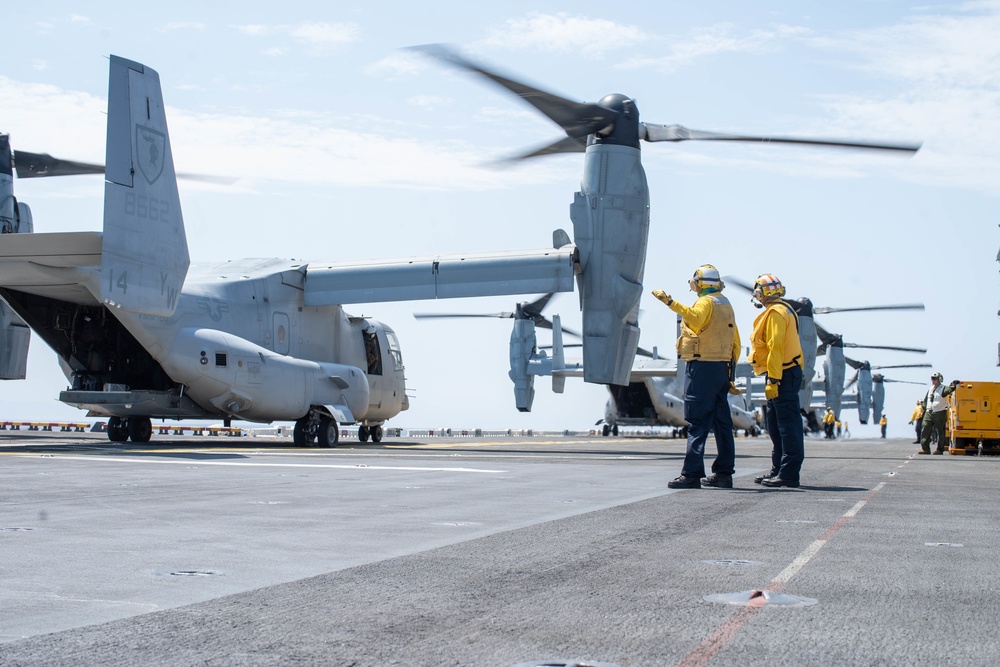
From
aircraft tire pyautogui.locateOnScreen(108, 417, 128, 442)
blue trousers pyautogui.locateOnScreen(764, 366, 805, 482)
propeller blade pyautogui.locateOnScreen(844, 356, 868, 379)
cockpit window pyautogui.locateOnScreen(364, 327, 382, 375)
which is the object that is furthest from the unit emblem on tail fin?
propeller blade pyautogui.locateOnScreen(844, 356, 868, 379)

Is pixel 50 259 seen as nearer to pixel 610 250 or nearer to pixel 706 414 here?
pixel 610 250

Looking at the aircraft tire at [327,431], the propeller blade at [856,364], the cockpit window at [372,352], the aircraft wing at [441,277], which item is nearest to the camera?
the aircraft wing at [441,277]

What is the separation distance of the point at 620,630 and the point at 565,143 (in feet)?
64.1

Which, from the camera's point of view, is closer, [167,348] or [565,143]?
[167,348]

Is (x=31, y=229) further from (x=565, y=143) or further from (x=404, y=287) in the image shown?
(x=565, y=143)

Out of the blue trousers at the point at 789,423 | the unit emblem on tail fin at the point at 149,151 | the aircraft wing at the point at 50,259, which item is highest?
the unit emblem on tail fin at the point at 149,151

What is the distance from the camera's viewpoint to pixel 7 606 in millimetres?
3832

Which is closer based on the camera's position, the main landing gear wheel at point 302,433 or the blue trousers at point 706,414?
the blue trousers at point 706,414

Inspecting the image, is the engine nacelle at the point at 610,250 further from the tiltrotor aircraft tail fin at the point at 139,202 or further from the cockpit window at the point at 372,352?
the cockpit window at the point at 372,352

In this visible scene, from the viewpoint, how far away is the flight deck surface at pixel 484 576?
3.25m

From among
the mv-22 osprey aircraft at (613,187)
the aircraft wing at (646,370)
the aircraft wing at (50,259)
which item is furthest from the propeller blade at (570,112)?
the aircraft wing at (646,370)

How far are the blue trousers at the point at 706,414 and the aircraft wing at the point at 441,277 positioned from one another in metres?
11.4

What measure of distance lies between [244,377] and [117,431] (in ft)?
14.3

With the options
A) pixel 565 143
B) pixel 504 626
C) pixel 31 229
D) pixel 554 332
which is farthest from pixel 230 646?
pixel 554 332
